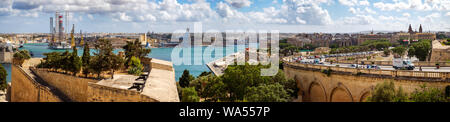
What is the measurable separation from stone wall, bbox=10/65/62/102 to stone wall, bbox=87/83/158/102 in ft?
18.0

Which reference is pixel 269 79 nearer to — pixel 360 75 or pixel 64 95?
pixel 360 75

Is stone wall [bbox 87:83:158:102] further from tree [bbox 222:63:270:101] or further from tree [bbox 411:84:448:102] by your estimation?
tree [bbox 411:84:448:102]

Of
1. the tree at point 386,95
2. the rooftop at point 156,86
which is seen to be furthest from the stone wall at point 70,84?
the tree at point 386,95

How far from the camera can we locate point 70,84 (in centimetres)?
1529

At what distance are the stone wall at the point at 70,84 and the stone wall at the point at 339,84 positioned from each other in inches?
376

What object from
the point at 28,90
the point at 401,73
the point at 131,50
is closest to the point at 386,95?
the point at 401,73

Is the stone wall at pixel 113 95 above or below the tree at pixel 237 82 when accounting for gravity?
above

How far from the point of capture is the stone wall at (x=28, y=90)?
14.7 meters

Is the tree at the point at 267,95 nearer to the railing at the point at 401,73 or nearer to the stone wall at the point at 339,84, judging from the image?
the stone wall at the point at 339,84
